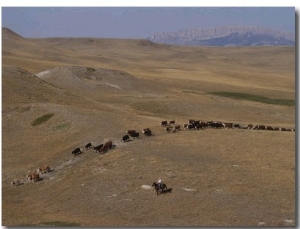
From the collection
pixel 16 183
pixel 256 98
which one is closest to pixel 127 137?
pixel 16 183

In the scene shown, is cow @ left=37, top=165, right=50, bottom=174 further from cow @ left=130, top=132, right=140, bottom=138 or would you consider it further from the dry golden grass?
cow @ left=130, top=132, right=140, bottom=138

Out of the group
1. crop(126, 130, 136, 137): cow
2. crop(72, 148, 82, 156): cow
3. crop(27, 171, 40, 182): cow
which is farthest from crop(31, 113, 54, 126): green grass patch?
crop(27, 171, 40, 182): cow

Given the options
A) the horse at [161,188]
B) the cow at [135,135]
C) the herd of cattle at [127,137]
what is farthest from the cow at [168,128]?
the horse at [161,188]

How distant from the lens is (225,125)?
3406cm

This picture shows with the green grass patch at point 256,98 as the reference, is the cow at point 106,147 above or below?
above

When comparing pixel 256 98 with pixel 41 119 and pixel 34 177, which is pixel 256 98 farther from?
pixel 34 177

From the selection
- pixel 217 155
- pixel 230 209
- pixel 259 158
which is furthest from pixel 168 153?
pixel 230 209

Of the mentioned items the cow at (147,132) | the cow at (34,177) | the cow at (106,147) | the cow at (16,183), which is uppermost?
the cow at (147,132)

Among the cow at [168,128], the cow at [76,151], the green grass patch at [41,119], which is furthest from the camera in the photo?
the green grass patch at [41,119]

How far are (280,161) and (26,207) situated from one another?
12514 millimetres

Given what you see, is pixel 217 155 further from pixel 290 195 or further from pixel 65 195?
pixel 65 195

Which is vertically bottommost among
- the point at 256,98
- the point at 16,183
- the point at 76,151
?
the point at 256,98

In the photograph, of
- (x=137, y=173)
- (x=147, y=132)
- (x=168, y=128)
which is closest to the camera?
(x=137, y=173)

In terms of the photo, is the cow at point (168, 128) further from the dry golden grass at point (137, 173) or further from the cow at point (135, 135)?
the cow at point (135, 135)
